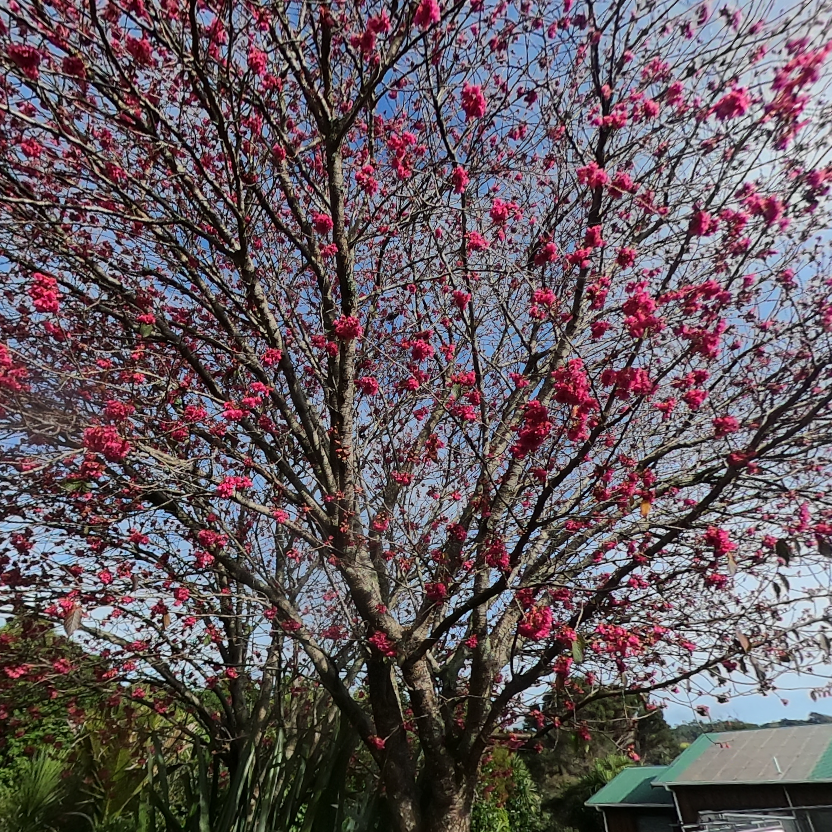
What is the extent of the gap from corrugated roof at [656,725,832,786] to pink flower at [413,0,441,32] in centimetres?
1112

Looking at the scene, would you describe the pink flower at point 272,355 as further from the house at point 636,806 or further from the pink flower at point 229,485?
the house at point 636,806

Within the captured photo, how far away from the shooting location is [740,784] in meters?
10.6

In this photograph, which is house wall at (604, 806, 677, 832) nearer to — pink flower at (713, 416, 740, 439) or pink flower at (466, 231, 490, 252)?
pink flower at (713, 416, 740, 439)

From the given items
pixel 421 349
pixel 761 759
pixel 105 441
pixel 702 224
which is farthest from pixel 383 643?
pixel 761 759

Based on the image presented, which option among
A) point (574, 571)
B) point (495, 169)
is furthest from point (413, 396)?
point (495, 169)

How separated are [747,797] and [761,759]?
2.90 feet

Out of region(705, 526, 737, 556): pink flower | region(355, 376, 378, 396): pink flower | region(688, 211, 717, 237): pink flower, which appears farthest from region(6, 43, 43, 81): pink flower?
region(705, 526, 737, 556): pink flower

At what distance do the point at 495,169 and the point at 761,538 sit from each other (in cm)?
407

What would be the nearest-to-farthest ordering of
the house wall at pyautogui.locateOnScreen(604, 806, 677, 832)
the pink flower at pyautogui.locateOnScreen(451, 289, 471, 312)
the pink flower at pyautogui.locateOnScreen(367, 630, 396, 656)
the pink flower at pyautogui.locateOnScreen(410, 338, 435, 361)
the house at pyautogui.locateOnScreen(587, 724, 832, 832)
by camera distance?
the pink flower at pyautogui.locateOnScreen(367, 630, 396, 656) < the pink flower at pyautogui.locateOnScreen(410, 338, 435, 361) < the pink flower at pyautogui.locateOnScreen(451, 289, 471, 312) < the house at pyautogui.locateOnScreen(587, 724, 832, 832) < the house wall at pyautogui.locateOnScreen(604, 806, 677, 832)

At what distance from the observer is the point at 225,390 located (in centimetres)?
531

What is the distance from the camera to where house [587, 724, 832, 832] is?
9781 millimetres

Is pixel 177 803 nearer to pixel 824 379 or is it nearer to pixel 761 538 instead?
pixel 761 538

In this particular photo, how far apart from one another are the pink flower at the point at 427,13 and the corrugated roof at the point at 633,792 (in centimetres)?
1468

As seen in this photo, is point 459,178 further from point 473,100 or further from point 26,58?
point 26,58
